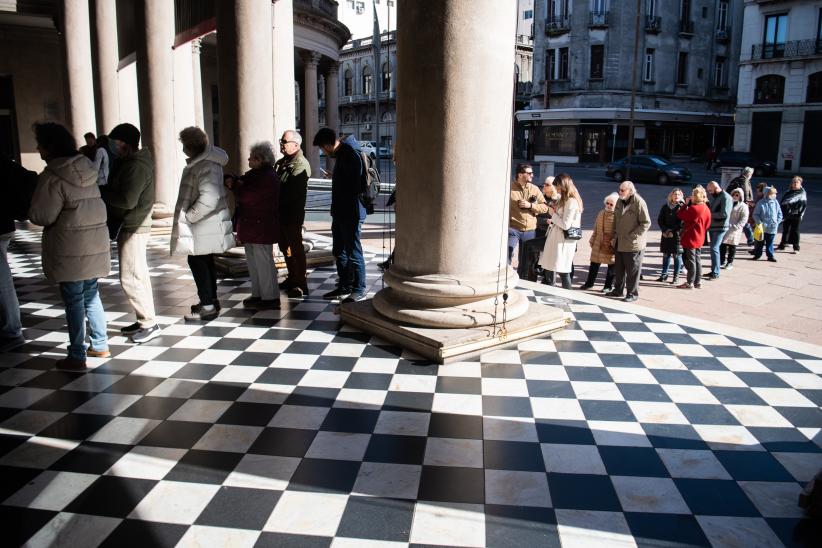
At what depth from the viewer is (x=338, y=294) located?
7562 millimetres

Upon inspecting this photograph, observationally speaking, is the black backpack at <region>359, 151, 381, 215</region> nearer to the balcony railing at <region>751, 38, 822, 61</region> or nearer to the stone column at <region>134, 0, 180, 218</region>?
the stone column at <region>134, 0, 180, 218</region>

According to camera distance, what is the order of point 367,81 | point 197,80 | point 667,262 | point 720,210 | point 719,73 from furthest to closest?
1. point 367,81
2. point 719,73
3. point 197,80
4. point 720,210
5. point 667,262

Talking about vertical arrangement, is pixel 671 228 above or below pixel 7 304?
above

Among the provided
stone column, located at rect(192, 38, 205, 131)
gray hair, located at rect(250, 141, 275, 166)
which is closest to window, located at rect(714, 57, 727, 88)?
stone column, located at rect(192, 38, 205, 131)

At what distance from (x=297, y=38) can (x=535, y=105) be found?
966 inches

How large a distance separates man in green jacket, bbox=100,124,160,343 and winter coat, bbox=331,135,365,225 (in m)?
2.04

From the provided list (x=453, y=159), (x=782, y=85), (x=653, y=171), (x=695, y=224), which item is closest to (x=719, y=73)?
(x=782, y=85)

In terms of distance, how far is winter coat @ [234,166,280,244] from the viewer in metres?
6.67

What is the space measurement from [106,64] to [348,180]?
857 cm

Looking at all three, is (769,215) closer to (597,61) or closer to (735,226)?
(735,226)

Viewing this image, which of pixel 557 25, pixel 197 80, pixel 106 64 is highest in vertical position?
pixel 557 25

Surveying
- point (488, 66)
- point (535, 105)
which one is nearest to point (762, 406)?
point (488, 66)

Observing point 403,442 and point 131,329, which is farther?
point 131,329

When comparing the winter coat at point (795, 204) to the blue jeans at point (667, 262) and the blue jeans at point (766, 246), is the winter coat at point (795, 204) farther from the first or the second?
the blue jeans at point (667, 262)
